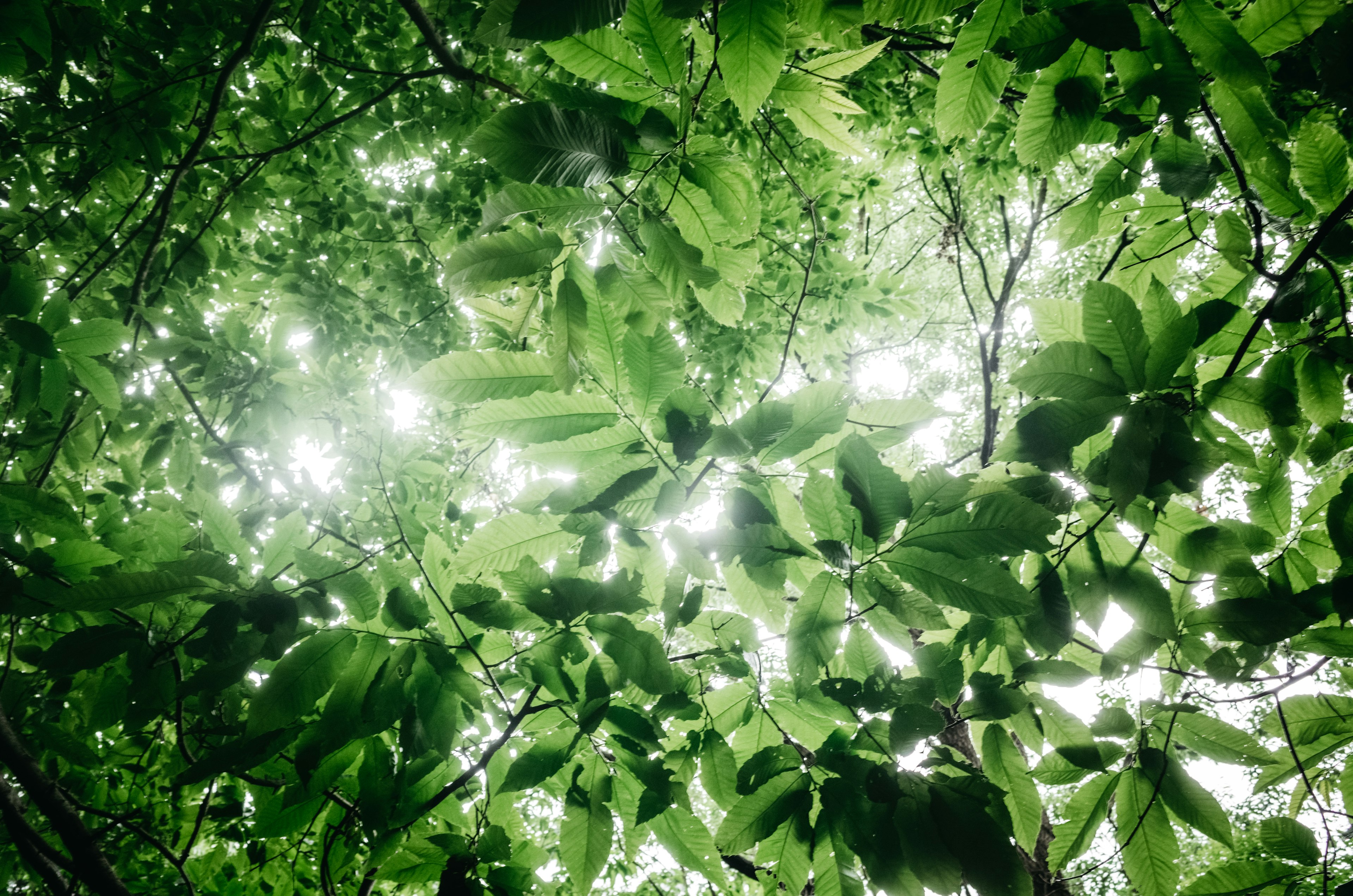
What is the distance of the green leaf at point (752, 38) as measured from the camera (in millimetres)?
766

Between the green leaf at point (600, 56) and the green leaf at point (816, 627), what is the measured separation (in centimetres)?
98

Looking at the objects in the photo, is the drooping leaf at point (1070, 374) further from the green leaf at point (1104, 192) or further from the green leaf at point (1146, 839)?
the green leaf at point (1146, 839)

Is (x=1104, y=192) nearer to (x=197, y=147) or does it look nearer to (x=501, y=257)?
(x=501, y=257)

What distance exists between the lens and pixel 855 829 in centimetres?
111

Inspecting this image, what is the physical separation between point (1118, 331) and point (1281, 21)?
648mm

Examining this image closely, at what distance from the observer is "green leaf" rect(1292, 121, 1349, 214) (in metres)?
1.27

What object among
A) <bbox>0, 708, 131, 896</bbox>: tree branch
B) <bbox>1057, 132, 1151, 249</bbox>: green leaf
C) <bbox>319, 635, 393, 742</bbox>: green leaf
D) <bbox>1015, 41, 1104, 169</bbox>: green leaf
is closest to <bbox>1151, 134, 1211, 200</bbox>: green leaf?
<bbox>1057, 132, 1151, 249</bbox>: green leaf

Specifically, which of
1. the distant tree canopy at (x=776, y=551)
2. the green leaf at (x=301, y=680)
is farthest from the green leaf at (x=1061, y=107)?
the green leaf at (x=301, y=680)

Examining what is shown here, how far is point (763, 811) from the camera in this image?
1.18 m

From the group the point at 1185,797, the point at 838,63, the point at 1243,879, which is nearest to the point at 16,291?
the point at 838,63

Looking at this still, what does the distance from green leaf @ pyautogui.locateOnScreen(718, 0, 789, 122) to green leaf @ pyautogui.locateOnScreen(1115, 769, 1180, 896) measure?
1.62m

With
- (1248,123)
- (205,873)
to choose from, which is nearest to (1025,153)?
(1248,123)

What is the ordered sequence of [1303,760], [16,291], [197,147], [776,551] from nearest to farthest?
[776,551] < [1303,760] < [16,291] < [197,147]

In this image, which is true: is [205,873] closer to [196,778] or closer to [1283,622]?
[196,778]
